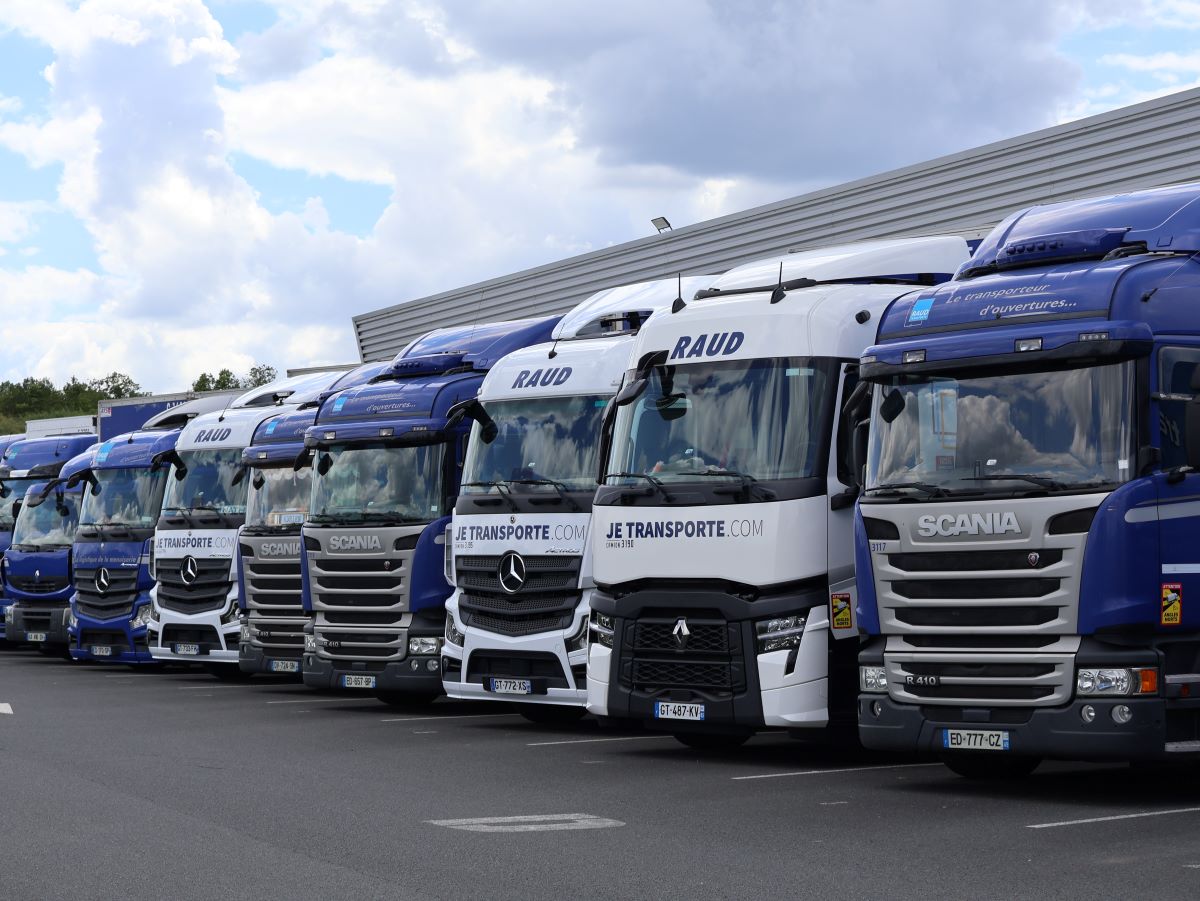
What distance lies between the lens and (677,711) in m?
12.3

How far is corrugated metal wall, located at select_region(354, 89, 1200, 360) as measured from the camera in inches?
772

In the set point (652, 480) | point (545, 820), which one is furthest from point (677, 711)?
point (545, 820)

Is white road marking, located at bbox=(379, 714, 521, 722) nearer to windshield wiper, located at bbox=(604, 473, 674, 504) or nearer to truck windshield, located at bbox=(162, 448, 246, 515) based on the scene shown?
windshield wiper, located at bbox=(604, 473, 674, 504)

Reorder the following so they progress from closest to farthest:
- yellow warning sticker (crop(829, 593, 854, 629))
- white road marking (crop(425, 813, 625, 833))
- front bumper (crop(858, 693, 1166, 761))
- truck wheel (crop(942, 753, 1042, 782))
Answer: white road marking (crop(425, 813, 625, 833)), front bumper (crop(858, 693, 1166, 761)), truck wheel (crop(942, 753, 1042, 782)), yellow warning sticker (crop(829, 593, 854, 629))

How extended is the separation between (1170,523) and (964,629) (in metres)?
1.33

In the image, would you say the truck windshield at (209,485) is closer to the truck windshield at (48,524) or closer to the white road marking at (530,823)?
the truck windshield at (48,524)

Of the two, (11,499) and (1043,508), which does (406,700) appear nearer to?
(1043,508)

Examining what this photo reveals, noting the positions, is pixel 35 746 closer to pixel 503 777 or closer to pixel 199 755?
pixel 199 755

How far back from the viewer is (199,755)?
44.3 feet

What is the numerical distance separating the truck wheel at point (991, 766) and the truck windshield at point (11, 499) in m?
21.2

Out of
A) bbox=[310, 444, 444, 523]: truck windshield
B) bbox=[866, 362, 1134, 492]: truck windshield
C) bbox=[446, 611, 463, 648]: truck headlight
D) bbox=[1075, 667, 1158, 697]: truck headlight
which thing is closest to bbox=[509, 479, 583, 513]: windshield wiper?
bbox=[446, 611, 463, 648]: truck headlight

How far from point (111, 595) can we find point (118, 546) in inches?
26.0

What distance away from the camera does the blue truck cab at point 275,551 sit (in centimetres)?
1909

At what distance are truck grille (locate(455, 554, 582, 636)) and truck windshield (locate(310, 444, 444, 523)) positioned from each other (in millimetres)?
1557
